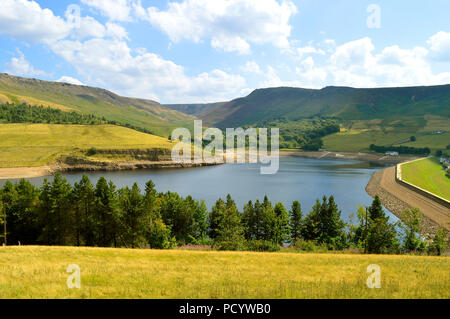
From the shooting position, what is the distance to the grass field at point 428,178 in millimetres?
81787

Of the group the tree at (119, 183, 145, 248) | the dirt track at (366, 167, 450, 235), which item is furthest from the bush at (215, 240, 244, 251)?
the dirt track at (366, 167, 450, 235)

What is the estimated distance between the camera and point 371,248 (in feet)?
123

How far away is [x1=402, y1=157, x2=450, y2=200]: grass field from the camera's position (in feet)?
268

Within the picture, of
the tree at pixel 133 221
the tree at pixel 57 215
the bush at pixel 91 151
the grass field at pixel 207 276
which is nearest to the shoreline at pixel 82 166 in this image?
the bush at pixel 91 151

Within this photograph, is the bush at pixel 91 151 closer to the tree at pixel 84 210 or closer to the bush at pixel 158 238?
the tree at pixel 84 210

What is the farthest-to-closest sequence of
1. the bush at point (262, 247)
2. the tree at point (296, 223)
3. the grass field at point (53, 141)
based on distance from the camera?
the grass field at point (53, 141) < the tree at point (296, 223) < the bush at point (262, 247)

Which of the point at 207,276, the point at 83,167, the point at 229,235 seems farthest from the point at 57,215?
the point at 83,167

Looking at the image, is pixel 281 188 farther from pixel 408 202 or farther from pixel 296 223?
pixel 296 223

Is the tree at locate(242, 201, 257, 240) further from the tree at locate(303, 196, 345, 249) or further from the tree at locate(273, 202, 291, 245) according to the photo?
the tree at locate(303, 196, 345, 249)

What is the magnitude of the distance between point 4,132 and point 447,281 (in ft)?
639

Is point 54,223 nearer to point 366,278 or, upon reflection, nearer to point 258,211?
point 258,211

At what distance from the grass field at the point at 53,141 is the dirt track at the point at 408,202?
11172cm

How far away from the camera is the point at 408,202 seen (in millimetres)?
72562

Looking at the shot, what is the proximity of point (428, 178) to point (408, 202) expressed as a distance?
40313 millimetres
